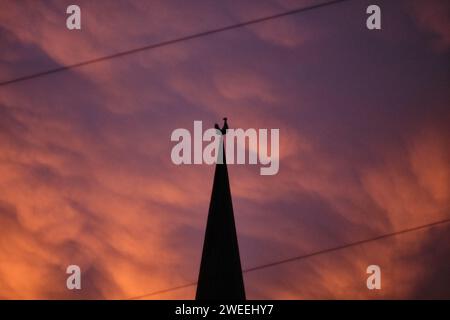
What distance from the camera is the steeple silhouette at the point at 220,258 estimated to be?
2227cm

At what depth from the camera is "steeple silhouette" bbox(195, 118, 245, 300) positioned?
22.3 m

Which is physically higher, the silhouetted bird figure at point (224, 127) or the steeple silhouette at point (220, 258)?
the silhouetted bird figure at point (224, 127)

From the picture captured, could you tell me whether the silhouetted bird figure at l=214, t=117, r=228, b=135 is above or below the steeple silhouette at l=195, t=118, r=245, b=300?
above

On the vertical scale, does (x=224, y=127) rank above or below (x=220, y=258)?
above

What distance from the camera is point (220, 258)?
22516 mm
